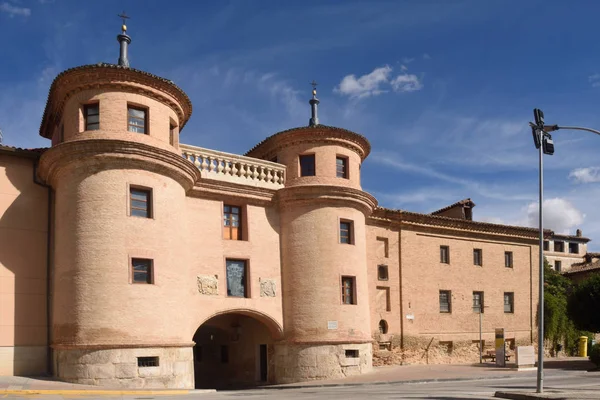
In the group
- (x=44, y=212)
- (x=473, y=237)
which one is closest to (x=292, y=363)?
(x=44, y=212)

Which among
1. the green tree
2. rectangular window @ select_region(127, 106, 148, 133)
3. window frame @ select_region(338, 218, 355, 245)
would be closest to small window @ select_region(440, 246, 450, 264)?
the green tree

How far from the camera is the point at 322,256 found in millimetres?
27531

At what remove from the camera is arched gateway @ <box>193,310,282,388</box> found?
28.2m

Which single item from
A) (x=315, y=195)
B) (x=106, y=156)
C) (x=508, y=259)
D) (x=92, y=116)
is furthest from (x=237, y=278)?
(x=508, y=259)

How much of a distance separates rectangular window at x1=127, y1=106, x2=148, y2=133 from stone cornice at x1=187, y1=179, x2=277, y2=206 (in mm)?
3502

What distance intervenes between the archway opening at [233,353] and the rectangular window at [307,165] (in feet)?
23.9

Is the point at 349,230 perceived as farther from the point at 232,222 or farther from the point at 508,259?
the point at 508,259

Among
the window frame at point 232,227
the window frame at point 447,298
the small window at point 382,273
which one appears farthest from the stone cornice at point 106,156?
the window frame at point 447,298

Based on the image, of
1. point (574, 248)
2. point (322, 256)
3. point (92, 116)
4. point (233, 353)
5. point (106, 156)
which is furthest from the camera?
point (574, 248)

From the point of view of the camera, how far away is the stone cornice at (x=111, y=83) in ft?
74.7

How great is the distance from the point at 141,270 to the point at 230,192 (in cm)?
578

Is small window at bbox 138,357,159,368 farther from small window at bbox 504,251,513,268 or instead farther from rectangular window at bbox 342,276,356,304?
small window at bbox 504,251,513,268

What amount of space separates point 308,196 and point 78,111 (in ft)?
34.2

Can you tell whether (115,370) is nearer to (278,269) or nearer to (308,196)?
(278,269)
